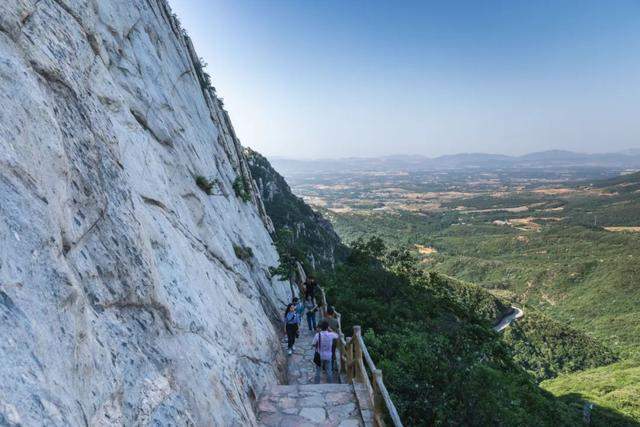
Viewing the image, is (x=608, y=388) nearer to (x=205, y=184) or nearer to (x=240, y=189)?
(x=240, y=189)

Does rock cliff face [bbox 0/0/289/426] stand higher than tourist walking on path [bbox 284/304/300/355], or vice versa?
rock cliff face [bbox 0/0/289/426]

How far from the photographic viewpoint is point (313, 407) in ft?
28.3

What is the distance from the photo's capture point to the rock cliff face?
345 cm

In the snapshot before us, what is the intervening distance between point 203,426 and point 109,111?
6.66 m

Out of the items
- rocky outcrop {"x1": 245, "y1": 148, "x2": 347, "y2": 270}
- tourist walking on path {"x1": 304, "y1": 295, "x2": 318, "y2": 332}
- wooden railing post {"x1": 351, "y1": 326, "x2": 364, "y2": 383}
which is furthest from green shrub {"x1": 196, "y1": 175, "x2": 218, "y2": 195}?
rocky outcrop {"x1": 245, "y1": 148, "x2": 347, "y2": 270}

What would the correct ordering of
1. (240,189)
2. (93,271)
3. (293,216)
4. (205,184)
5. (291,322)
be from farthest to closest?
(293,216)
(240,189)
(205,184)
(291,322)
(93,271)

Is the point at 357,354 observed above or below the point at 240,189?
below

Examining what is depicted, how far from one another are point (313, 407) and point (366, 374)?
4.51ft

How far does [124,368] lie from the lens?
4551 mm

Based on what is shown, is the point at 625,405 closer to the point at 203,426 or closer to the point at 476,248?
the point at 203,426

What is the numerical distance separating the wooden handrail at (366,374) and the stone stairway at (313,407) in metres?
0.31

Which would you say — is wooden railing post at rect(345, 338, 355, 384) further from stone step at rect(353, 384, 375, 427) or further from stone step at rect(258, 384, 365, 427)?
stone step at rect(353, 384, 375, 427)

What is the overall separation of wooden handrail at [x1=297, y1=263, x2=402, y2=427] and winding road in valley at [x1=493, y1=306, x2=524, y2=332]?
78.1m

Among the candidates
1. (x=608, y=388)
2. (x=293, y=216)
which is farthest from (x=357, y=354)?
(x=608, y=388)
